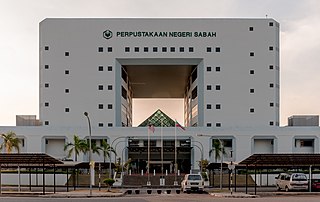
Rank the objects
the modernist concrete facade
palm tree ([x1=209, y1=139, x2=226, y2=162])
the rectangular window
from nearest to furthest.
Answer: palm tree ([x1=209, y1=139, x2=226, y2=162]) < the modernist concrete facade < the rectangular window

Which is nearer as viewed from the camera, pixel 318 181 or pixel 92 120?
pixel 318 181

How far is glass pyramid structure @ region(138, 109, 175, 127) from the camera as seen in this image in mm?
136250

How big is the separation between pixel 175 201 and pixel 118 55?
2466 inches

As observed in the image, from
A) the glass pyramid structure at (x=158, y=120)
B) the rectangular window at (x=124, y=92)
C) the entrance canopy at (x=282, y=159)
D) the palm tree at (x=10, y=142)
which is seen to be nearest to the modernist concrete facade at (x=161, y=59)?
the rectangular window at (x=124, y=92)

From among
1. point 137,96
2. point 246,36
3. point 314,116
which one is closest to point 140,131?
point 246,36

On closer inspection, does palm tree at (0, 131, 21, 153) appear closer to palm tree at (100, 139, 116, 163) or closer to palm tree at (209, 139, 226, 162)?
palm tree at (100, 139, 116, 163)

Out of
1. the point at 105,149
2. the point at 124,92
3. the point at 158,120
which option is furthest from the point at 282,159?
the point at 158,120

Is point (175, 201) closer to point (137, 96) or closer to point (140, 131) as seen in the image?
point (140, 131)

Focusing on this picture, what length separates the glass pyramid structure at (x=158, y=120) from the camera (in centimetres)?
13625

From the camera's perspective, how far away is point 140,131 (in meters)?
88.9

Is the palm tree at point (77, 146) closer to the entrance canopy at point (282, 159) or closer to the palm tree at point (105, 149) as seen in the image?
the palm tree at point (105, 149)

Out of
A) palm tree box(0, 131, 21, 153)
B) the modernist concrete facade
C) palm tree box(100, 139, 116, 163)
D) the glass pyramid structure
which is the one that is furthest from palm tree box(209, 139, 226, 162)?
the glass pyramid structure

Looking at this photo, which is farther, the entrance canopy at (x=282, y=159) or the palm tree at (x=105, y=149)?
the palm tree at (x=105, y=149)

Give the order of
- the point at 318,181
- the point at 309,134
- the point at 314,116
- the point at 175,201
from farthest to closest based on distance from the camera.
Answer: the point at 314,116, the point at 309,134, the point at 318,181, the point at 175,201
